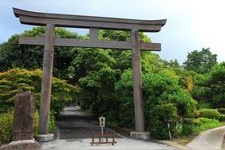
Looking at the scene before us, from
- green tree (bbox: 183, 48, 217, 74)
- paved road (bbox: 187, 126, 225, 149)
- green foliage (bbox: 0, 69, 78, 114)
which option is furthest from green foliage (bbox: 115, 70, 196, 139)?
green tree (bbox: 183, 48, 217, 74)

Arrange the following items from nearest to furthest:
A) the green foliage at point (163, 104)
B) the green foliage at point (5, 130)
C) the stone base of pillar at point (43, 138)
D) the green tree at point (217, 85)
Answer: the green foliage at point (5, 130) → the stone base of pillar at point (43, 138) → the green foliage at point (163, 104) → the green tree at point (217, 85)

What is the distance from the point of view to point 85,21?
2212 centimetres

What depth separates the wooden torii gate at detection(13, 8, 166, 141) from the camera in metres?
20.8

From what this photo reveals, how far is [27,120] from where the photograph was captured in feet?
56.2

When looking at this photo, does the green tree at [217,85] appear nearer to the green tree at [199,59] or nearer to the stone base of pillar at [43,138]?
the stone base of pillar at [43,138]

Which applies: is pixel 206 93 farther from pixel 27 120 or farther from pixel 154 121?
pixel 27 120

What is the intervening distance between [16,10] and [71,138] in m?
7.69

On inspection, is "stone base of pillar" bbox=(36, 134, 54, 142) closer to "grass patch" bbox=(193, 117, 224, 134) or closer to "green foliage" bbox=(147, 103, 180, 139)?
"green foliage" bbox=(147, 103, 180, 139)

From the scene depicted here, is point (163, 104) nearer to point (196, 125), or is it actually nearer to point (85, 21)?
point (85, 21)

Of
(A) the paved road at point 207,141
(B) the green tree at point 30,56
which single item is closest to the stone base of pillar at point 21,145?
(A) the paved road at point 207,141

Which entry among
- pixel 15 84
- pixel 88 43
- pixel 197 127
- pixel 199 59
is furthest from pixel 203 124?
pixel 199 59

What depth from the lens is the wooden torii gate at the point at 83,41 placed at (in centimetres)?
2078

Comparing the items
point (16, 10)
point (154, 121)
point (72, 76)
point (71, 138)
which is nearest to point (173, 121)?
point (154, 121)

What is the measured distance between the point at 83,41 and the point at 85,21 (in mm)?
1173
